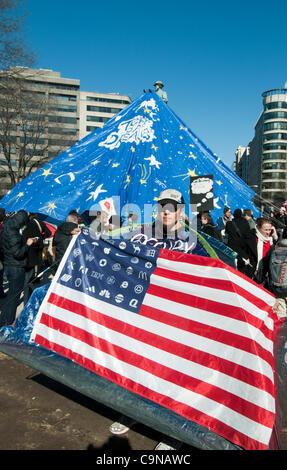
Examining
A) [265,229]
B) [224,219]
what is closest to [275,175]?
[224,219]

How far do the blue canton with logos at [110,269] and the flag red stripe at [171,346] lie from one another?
151mm

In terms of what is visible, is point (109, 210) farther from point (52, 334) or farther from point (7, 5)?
point (7, 5)

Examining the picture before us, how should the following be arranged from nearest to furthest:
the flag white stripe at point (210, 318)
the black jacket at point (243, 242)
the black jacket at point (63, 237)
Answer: the flag white stripe at point (210, 318) → the black jacket at point (63, 237) → the black jacket at point (243, 242)

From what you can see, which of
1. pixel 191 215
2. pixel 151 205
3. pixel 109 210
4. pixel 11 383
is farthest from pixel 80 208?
pixel 11 383

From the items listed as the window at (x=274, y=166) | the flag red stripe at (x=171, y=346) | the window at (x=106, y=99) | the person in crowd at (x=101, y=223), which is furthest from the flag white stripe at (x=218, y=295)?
the window at (x=106, y=99)

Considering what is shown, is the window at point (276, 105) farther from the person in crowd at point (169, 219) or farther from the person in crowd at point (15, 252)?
the person in crowd at point (169, 219)

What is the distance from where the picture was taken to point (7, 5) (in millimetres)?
11562

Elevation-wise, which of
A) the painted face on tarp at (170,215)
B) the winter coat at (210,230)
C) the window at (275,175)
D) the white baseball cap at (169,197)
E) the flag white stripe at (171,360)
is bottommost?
the flag white stripe at (171,360)

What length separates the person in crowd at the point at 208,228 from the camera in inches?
286

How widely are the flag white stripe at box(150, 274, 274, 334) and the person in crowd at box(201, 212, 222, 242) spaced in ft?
14.8

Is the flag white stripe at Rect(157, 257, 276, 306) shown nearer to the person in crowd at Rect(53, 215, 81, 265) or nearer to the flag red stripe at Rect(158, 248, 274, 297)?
the flag red stripe at Rect(158, 248, 274, 297)

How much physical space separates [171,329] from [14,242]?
3545 mm

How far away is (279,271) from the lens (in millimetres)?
4480
